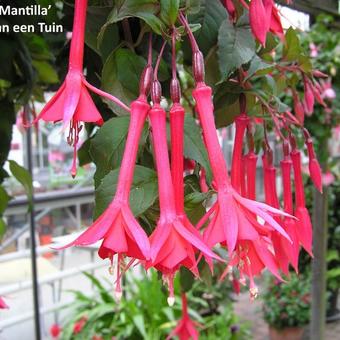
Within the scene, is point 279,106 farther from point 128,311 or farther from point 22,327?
point 22,327

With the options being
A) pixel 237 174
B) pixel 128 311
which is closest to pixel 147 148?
pixel 237 174

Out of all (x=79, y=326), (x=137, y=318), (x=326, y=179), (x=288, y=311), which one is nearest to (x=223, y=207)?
(x=326, y=179)

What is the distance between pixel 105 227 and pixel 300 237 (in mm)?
154

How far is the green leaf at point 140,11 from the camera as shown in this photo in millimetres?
230

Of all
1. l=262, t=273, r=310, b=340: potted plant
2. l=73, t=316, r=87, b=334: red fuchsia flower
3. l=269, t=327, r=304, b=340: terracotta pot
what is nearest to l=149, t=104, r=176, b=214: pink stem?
l=73, t=316, r=87, b=334: red fuchsia flower

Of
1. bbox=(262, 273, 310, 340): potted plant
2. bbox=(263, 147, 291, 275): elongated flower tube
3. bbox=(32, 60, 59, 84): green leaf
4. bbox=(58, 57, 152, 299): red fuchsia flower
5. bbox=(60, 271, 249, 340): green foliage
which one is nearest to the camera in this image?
bbox=(58, 57, 152, 299): red fuchsia flower

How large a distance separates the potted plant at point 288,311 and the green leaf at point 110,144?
163 centimetres

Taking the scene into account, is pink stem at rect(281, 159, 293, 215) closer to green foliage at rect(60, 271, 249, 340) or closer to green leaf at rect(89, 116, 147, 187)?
green leaf at rect(89, 116, 147, 187)

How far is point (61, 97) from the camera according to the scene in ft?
0.73

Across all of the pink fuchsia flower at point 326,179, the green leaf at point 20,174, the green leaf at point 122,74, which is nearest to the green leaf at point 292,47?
the green leaf at point 122,74

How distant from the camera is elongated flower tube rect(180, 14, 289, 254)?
0.21 metres

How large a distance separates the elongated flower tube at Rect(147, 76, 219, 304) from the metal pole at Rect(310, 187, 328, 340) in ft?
2.75

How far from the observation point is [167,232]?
0.69 ft

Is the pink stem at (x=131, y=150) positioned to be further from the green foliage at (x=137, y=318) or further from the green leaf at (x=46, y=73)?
the green foliage at (x=137, y=318)
